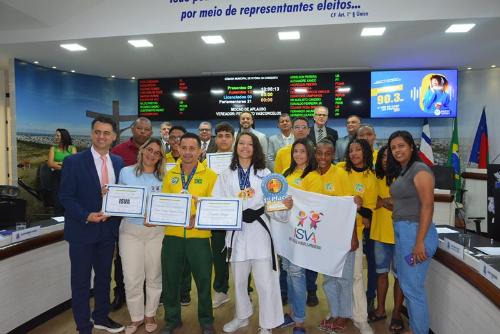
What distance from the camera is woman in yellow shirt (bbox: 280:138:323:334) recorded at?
2941 millimetres

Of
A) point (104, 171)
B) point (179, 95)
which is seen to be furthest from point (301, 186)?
point (179, 95)

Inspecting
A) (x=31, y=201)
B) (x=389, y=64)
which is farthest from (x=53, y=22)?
(x=389, y=64)

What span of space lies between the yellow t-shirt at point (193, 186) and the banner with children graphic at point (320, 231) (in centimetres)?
65

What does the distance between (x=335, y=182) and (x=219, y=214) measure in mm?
1019

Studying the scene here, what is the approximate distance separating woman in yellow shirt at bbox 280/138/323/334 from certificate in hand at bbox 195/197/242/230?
0.60 metres

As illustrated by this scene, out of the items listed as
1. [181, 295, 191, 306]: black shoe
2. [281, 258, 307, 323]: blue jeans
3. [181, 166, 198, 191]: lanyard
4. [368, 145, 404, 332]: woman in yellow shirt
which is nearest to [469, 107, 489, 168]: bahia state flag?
[368, 145, 404, 332]: woman in yellow shirt

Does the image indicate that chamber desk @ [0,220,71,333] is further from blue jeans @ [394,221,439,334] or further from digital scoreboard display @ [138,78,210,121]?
digital scoreboard display @ [138,78,210,121]

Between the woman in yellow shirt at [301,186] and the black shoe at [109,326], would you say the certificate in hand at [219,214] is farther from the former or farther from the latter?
the black shoe at [109,326]

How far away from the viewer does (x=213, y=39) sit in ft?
17.6

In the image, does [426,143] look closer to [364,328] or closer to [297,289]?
[364,328]

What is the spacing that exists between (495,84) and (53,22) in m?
8.26

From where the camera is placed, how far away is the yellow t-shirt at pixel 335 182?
296 centimetres

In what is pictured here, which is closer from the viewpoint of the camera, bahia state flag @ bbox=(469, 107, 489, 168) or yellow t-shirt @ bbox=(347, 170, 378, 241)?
yellow t-shirt @ bbox=(347, 170, 378, 241)

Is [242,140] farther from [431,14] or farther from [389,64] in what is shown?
[389,64]
